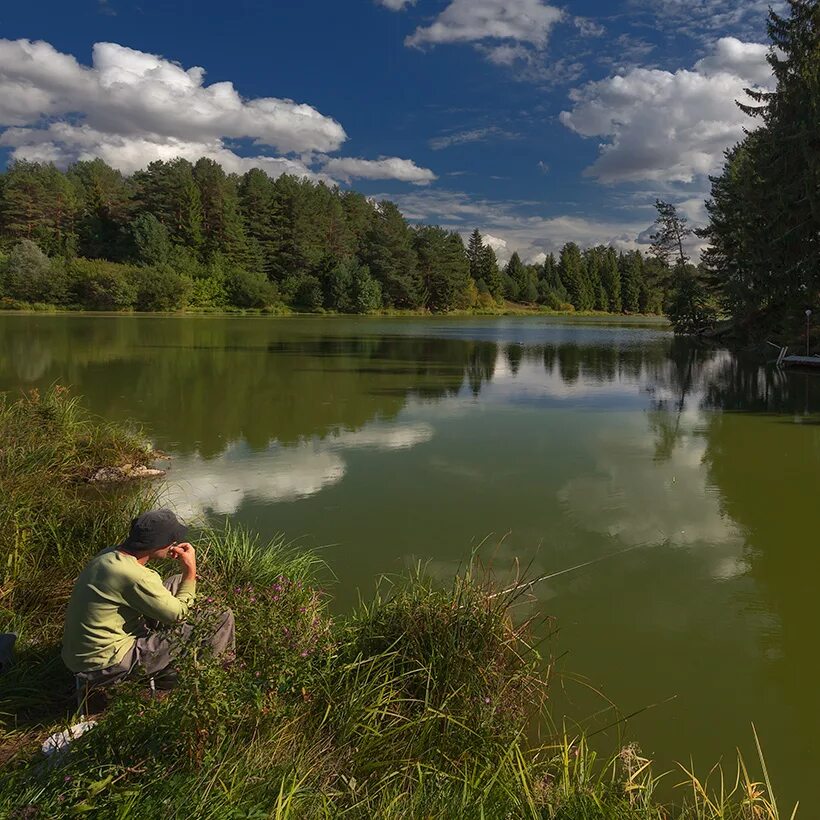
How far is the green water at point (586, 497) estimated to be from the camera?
3.94 metres

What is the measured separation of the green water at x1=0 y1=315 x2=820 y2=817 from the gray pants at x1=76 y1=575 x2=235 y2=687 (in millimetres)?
1762

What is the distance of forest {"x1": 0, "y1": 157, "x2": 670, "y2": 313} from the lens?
5703cm

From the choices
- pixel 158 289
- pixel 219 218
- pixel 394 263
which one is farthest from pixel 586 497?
pixel 219 218

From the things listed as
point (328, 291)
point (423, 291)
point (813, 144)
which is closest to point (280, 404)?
point (813, 144)

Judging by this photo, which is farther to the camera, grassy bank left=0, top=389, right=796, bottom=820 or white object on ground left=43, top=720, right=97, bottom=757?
white object on ground left=43, top=720, right=97, bottom=757

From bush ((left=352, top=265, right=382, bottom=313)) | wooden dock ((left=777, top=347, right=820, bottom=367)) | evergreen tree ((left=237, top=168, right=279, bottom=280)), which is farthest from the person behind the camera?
evergreen tree ((left=237, top=168, right=279, bottom=280))

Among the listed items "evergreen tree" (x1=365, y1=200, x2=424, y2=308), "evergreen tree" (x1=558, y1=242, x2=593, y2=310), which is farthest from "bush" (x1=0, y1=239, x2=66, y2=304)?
"evergreen tree" (x1=558, y1=242, x2=593, y2=310)

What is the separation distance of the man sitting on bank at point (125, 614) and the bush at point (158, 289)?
59.6m

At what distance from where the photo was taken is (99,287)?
2192 inches

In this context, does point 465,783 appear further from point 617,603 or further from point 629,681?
point 617,603

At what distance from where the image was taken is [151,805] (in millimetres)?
2223

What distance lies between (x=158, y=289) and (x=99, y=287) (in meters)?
4.98

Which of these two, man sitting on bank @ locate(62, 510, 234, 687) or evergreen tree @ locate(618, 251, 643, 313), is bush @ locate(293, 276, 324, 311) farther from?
man sitting on bank @ locate(62, 510, 234, 687)

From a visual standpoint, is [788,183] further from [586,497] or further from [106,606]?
[106,606]
